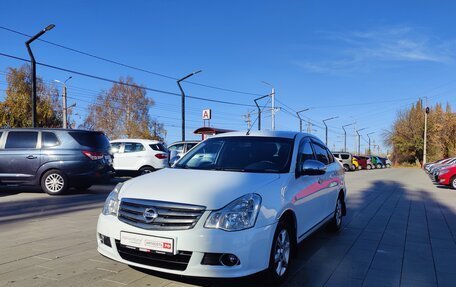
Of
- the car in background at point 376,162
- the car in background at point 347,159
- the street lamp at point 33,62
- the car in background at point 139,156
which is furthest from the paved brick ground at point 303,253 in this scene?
the car in background at point 376,162

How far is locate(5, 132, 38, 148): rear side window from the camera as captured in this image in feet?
35.4

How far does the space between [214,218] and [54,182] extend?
27.7ft

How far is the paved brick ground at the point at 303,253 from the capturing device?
4.30 m

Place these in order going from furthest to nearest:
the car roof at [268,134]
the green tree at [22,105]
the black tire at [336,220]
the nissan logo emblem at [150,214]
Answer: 1. the green tree at [22,105]
2. the black tire at [336,220]
3. the car roof at [268,134]
4. the nissan logo emblem at [150,214]

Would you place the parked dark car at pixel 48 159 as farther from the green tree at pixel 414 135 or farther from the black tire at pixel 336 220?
the green tree at pixel 414 135

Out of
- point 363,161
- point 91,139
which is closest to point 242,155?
point 91,139

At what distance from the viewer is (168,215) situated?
12.1 feet

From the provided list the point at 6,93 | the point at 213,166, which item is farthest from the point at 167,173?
the point at 6,93

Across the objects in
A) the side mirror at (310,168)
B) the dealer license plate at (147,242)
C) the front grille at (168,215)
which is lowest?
the dealer license plate at (147,242)

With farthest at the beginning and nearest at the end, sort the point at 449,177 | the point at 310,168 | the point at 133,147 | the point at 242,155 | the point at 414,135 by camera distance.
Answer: the point at 414,135, the point at 449,177, the point at 133,147, the point at 242,155, the point at 310,168

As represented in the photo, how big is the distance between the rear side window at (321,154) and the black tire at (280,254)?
6.60 ft

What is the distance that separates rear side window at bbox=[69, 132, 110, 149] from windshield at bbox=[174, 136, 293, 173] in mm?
6186

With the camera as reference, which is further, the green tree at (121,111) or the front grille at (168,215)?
the green tree at (121,111)

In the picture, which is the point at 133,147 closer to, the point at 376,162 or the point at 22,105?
the point at 22,105
